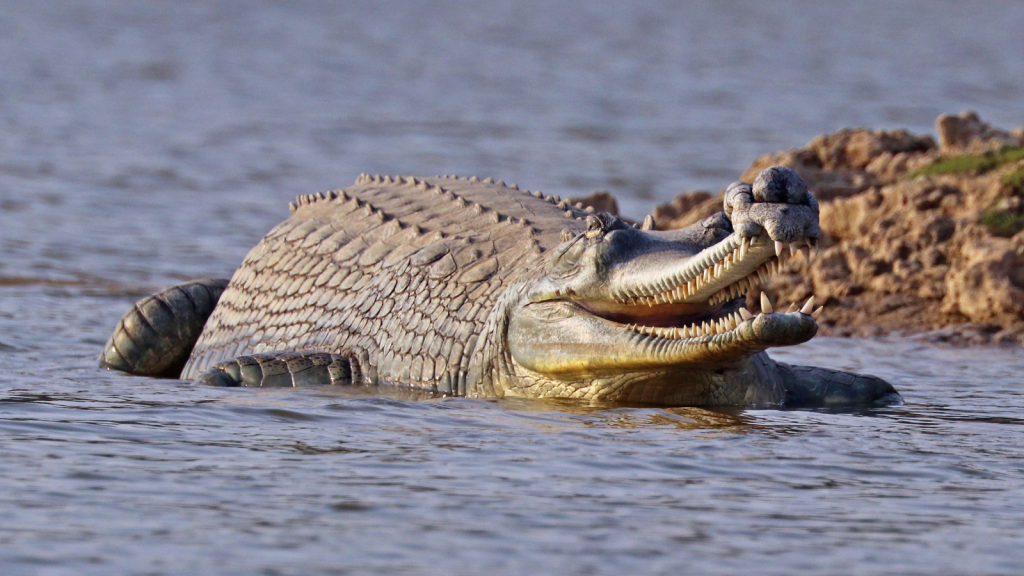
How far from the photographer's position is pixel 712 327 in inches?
226

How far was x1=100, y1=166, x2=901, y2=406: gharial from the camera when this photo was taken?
18.5 ft

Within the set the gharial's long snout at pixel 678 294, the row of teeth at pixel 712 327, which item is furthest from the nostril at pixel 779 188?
the row of teeth at pixel 712 327

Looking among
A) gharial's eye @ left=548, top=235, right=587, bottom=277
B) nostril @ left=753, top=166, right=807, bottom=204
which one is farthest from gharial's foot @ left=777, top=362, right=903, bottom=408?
nostril @ left=753, top=166, right=807, bottom=204

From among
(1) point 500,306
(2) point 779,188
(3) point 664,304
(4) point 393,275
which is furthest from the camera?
(4) point 393,275

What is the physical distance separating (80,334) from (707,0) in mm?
44590

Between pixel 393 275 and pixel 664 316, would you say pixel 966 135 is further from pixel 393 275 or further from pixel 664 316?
pixel 664 316

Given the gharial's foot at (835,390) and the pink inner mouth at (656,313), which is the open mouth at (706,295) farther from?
the gharial's foot at (835,390)

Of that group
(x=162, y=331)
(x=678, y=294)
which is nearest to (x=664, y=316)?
(x=678, y=294)

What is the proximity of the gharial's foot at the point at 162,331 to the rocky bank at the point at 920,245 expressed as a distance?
9.53ft

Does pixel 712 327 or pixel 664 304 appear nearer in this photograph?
pixel 712 327

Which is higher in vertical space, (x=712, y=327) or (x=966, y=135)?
(x=966, y=135)

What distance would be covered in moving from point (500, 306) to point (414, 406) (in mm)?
692

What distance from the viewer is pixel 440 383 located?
22.4ft

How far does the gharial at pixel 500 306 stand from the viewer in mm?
5633
